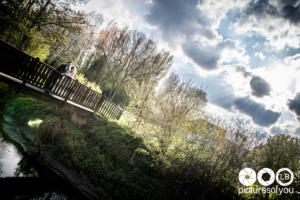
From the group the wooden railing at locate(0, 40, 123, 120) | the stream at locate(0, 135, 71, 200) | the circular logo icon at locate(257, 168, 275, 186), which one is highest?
the circular logo icon at locate(257, 168, 275, 186)

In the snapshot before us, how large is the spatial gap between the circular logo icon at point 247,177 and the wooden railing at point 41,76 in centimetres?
741

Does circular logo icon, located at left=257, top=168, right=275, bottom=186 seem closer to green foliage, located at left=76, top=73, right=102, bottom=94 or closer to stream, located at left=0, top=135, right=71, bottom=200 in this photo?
stream, located at left=0, top=135, right=71, bottom=200

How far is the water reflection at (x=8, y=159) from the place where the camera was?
14.2 ft

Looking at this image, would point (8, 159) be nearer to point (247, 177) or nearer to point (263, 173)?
point (247, 177)

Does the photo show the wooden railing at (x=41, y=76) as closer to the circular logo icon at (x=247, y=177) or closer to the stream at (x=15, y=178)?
the stream at (x=15, y=178)

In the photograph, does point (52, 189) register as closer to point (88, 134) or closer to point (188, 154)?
point (88, 134)

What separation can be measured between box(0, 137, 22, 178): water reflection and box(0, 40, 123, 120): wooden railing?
237 cm

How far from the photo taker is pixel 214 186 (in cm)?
564

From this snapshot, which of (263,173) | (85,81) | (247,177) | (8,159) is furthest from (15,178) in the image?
(85,81)

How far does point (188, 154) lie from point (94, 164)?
12.9 ft

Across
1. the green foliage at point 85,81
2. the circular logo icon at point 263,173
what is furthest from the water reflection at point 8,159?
the circular logo icon at point 263,173

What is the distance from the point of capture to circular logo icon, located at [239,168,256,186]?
5.20 metres

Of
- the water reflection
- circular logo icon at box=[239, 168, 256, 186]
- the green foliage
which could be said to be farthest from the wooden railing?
circular logo icon at box=[239, 168, 256, 186]

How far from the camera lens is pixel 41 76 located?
577 centimetres
